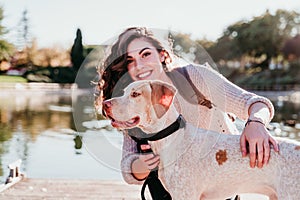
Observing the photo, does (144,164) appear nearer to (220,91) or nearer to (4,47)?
(220,91)

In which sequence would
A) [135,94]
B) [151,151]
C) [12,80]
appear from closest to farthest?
[135,94] < [151,151] < [12,80]

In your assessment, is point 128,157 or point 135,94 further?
point 128,157

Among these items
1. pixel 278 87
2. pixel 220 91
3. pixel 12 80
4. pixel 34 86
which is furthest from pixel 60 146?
pixel 12 80

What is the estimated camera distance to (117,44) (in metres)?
2.04

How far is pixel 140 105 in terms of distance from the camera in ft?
5.55

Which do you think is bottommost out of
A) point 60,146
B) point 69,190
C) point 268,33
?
point 268,33

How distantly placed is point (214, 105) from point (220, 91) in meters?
0.08

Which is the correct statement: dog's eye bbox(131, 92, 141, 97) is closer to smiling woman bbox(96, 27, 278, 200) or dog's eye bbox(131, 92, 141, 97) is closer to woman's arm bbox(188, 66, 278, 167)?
smiling woman bbox(96, 27, 278, 200)

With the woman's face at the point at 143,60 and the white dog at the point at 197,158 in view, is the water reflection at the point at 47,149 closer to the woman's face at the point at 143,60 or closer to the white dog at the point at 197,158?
the woman's face at the point at 143,60

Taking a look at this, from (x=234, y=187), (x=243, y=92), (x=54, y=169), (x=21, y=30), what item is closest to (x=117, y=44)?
(x=243, y=92)

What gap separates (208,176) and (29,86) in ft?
133

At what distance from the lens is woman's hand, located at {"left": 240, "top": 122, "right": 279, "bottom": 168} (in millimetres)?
1724

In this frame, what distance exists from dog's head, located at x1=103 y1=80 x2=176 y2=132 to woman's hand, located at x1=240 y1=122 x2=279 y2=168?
0.31 meters

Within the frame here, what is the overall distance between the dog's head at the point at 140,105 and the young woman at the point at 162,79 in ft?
0.70
